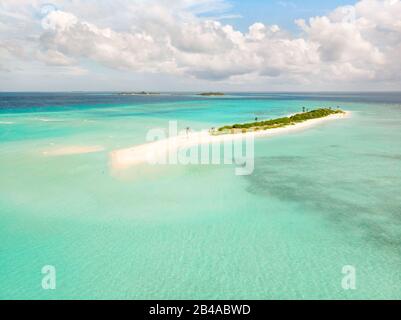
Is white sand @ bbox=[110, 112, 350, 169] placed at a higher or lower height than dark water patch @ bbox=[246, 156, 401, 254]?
higher

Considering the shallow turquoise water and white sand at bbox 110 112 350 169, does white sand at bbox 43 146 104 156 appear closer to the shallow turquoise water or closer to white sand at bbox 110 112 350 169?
white sand at bbox 110 112 350 169

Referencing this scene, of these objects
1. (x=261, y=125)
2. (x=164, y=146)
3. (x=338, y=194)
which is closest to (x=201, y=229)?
(x=338, y=194)

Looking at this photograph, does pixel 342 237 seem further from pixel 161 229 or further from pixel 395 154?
pixel 395 154

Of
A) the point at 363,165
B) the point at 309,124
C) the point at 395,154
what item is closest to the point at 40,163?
the point at 363,165

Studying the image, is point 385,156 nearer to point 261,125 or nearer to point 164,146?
point 164,146

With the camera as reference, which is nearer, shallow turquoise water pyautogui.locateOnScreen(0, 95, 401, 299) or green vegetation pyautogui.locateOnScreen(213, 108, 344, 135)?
shallow turquoise water pyautogui.locateOnScreen(0, 95, 401, 299)

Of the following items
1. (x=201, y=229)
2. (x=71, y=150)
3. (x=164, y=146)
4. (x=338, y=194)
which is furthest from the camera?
(x=164, y=146)

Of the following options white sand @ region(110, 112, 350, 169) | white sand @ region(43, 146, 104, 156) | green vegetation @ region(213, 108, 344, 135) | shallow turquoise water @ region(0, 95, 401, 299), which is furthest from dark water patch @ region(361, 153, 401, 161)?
white sand @ region(43, 146, 104, 156)
